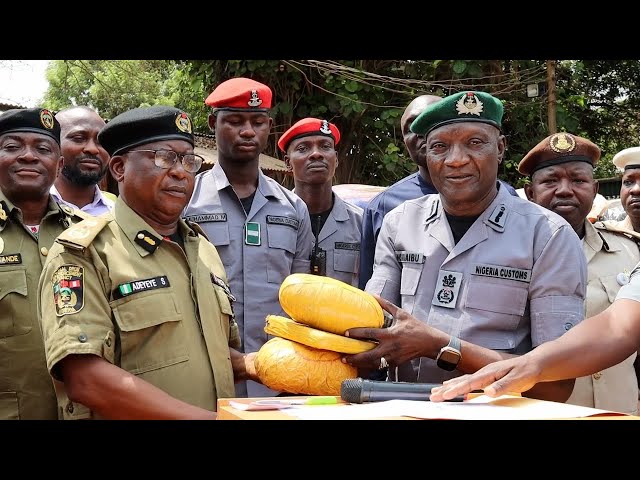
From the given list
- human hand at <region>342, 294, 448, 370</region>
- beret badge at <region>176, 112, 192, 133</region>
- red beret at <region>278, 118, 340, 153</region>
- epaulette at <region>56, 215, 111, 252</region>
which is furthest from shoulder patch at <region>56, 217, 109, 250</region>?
red beret at <region>278, 118, 340, 153</region>

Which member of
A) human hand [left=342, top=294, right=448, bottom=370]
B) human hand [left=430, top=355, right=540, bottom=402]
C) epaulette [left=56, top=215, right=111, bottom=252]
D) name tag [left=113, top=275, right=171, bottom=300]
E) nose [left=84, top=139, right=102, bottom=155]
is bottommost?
human hand [left=430, top=355, right=540, bottom=402]

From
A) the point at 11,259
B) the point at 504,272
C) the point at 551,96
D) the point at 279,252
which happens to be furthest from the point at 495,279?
the point at 551,96

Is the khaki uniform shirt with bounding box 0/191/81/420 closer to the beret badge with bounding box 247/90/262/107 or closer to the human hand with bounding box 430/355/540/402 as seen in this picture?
the beret badge with bounding box 247/90/262/107

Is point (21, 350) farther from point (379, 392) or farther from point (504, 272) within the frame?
point (504, 272)

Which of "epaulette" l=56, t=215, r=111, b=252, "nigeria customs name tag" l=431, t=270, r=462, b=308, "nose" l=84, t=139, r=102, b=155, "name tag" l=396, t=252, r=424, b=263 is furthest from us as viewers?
"nose" l=84, t=139, r=102, b=155

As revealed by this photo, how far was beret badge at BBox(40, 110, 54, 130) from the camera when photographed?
12.5 ft

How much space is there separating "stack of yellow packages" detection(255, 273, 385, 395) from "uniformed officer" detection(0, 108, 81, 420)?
4.31 ft

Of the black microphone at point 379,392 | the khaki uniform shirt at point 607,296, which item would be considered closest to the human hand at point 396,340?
the black microphone at point 379,392

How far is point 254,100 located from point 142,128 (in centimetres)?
161

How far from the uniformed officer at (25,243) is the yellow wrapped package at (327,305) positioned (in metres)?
1.43

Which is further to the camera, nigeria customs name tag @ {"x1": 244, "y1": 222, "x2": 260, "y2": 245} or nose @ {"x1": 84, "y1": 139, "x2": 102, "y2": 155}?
nose @ {"x1": 84, "y1": 139, "x2": 102, "y2": 155}

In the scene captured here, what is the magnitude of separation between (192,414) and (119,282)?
553 millimetres

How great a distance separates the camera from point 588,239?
13.5 feet

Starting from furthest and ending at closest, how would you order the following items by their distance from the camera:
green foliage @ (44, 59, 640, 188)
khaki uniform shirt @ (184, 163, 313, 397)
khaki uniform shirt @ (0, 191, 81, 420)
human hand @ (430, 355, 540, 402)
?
green foliage @ (44, 59, 640, 188)
khaki uniform shirt @ (184, 163, 313, 397)
khaki uniform shirt @ (0, 191, 81, 420)
human hand @ (430, 355, 540, 402)
